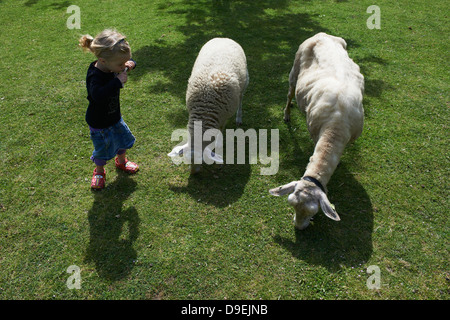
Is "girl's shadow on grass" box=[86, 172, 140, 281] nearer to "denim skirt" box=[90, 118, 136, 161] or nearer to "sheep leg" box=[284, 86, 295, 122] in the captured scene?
"denim skirt" box=[90, 118, 136, 161]

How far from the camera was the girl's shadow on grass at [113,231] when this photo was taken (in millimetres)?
4023

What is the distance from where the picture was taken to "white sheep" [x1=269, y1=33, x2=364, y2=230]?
395 centimetres

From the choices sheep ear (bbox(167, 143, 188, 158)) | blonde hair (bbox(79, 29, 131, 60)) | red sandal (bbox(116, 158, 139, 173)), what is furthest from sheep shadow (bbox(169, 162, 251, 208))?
blonde hair (bbox(79, 29, 131, 60))

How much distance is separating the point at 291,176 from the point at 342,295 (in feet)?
6.89

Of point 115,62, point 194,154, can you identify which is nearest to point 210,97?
point 194,154

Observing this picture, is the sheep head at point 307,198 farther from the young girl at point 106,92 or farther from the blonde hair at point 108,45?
the blonde hair at point 108,45

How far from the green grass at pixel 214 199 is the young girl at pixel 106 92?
2.14ft

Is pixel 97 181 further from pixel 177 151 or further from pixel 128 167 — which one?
pixel 177 151

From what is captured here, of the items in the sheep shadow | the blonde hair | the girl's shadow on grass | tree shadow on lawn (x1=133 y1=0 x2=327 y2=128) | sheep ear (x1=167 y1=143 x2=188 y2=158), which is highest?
the blonde hair

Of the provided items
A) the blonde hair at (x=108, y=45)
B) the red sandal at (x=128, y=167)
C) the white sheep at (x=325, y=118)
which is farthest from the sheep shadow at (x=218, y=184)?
the blonde hair at (x=108, y=45)

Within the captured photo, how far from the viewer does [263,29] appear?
10070mm

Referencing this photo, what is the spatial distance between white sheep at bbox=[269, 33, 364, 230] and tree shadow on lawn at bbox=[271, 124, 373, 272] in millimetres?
261
